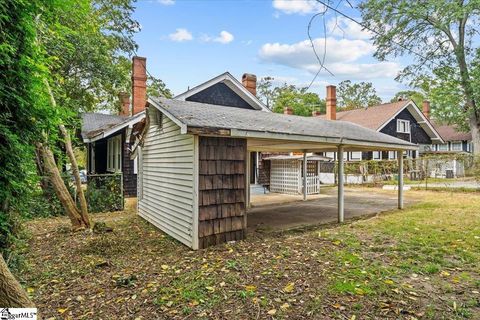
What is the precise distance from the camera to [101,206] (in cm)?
1006

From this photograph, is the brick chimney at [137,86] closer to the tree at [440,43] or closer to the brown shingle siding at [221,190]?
the brown shingle siding at [221,190]

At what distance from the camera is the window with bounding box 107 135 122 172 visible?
44.4ft

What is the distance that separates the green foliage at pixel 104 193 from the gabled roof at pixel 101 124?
7.12 feet

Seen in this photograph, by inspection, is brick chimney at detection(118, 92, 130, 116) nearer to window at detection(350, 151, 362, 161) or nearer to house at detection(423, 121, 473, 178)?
window at detection(350, 151, 362, 161)

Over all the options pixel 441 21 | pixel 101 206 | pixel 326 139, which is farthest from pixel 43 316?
pixel 441 21

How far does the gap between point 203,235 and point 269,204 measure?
654 centimetres

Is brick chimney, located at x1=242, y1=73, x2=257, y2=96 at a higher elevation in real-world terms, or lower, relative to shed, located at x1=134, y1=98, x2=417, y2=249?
higher

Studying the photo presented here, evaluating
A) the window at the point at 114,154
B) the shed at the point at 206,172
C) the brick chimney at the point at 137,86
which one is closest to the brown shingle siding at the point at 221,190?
the shed at the point at 206,172

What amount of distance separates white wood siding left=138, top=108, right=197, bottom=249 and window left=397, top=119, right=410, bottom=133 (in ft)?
75.5

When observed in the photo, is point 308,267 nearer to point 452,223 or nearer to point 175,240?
point 175,240

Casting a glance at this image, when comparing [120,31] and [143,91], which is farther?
[120,31]

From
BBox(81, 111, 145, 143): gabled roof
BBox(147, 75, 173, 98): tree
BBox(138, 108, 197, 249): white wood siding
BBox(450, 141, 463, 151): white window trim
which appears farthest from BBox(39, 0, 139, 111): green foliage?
BBox(450, 141, 463, 151): white window trim

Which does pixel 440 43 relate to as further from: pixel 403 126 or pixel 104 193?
pixel 104 193

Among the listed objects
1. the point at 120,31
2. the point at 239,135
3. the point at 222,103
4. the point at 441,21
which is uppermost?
the point at 441,21
